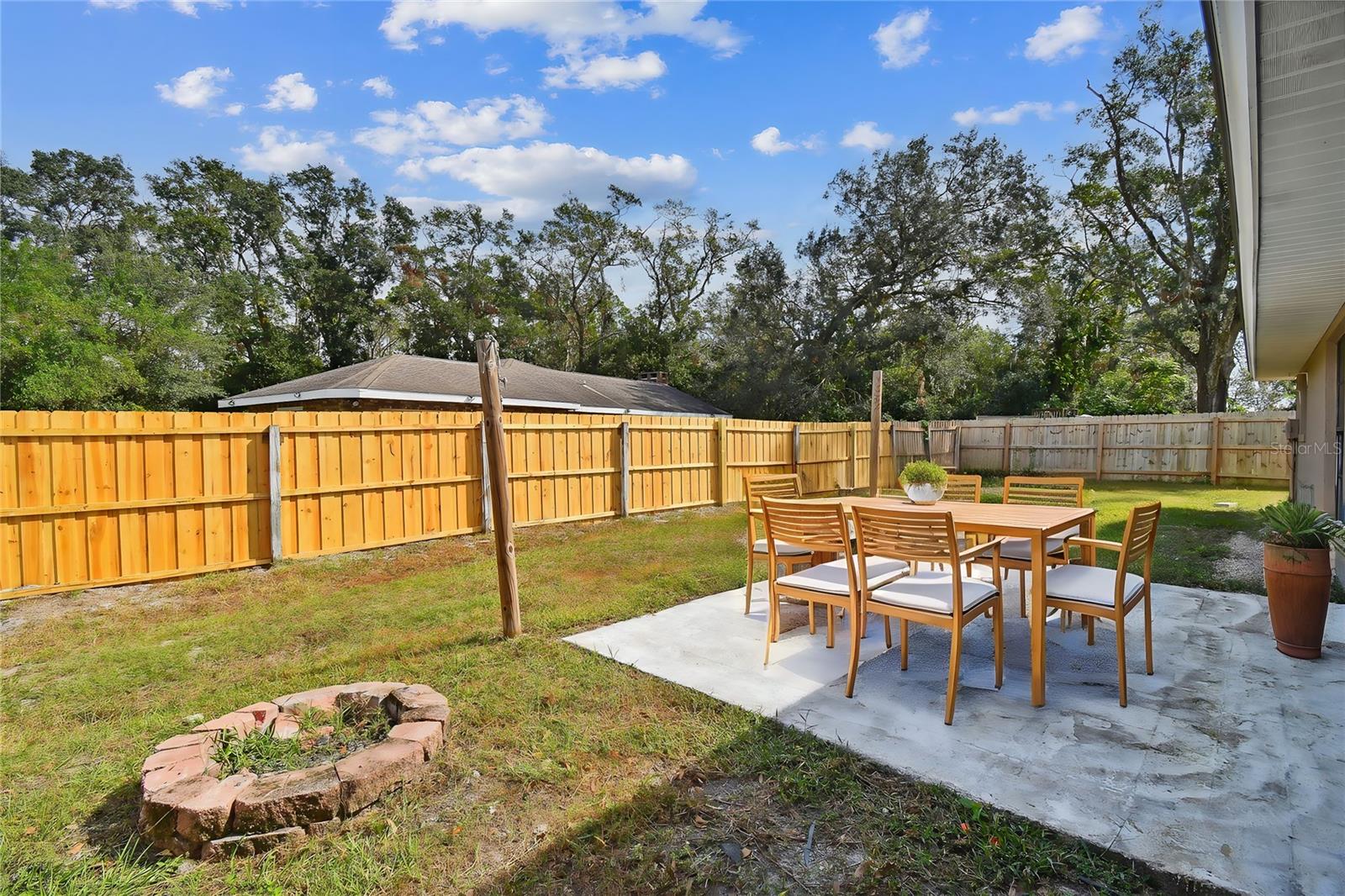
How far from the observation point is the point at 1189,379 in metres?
24.8

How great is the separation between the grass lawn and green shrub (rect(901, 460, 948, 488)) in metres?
2.10

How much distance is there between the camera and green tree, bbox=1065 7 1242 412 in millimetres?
14961

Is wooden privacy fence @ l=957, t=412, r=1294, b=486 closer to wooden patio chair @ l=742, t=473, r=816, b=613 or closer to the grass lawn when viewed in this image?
wooden patio chair @ l=742, t=473, r=816, b=613

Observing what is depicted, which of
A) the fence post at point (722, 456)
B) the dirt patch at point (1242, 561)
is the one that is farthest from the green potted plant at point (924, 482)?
the fence post at point (722, 456)

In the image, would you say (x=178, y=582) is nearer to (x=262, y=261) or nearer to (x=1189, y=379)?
(x=262, y=261)

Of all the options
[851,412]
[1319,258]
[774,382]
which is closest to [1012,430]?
[851,412]

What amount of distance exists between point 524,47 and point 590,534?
277 inches

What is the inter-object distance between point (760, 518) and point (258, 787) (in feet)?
9.91

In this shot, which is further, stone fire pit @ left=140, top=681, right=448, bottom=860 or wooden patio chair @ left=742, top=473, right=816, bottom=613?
wooden patio chair @ left=742, top=473, right=816, bottom=613

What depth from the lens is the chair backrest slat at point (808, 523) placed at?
340 centimetres

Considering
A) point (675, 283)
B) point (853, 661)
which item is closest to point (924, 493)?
point (853, 661)

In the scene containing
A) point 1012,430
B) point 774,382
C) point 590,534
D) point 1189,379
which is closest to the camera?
point 590,534

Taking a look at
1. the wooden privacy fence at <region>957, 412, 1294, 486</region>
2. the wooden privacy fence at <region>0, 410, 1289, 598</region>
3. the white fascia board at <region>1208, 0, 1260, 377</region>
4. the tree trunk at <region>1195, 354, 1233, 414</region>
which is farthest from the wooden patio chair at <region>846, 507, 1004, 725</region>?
the tree trunk at <region>1195, 354, 1233, 414</region>

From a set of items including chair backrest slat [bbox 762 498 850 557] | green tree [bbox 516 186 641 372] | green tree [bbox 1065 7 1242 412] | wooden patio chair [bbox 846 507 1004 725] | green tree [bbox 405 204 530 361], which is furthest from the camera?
green tree [bbox 516 186 641 372]
